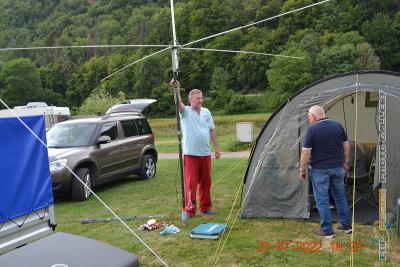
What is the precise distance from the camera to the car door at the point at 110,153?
916 centimetres

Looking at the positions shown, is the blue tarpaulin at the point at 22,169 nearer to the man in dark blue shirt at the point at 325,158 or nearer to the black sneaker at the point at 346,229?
the man in dark blue shirt at the point at 325,158

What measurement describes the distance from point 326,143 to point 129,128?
5916 mm

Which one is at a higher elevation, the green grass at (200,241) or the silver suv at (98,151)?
the silver suv at (98,151)

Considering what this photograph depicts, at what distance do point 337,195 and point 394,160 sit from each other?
43.1 inches

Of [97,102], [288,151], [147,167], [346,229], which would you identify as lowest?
[97,102]

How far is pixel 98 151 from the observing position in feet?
29.7

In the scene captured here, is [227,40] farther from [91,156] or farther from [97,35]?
[91,156]

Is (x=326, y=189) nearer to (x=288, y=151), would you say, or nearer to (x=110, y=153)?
(x=288, y=151)

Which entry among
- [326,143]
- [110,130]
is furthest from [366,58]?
[326,143]

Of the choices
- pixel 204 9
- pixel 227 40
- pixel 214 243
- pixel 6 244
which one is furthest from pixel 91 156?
pixel 204 9

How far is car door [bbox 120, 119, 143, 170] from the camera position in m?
9.99

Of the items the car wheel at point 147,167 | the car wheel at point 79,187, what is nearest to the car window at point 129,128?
the car wheel at point 147,167
